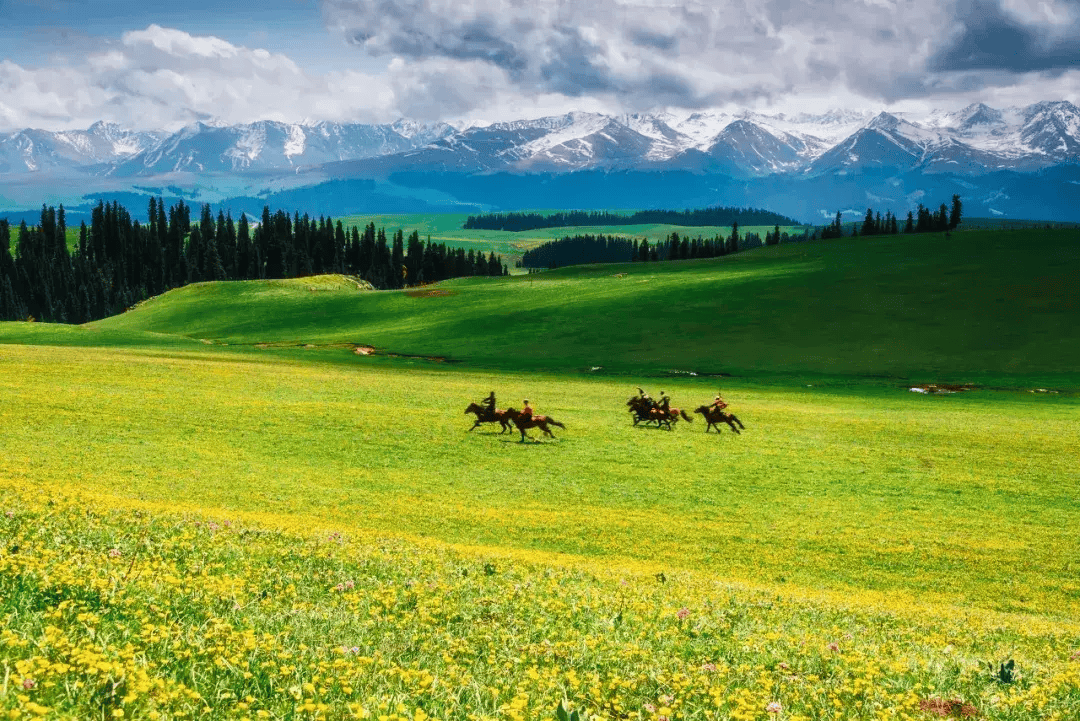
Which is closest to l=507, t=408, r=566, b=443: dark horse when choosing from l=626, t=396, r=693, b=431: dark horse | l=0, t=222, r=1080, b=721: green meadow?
l=0, t=222, r=1080, b=721: green meadow

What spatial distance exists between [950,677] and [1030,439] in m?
37.7

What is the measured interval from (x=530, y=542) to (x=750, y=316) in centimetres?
7918

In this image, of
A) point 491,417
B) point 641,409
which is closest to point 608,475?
Answer: point 491,417

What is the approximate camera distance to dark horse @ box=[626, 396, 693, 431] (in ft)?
147

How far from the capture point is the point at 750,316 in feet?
325

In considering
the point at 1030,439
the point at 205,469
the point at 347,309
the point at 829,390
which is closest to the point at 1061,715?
the point at 205,469

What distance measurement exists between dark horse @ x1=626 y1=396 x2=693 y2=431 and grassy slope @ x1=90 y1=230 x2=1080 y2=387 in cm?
3279

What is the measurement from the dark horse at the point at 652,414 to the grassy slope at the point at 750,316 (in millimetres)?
32795

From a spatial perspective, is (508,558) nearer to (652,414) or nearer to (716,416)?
(716,416)

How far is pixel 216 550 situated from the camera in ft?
51.7

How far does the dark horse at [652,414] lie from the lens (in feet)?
147

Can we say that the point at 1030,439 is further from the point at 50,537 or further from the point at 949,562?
the point at 50,537

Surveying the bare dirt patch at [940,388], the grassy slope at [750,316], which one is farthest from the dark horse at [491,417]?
the bare dirt patch at [940,388]

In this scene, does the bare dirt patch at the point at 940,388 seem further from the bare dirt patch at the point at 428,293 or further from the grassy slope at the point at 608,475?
the bare dirt patch at the point at 428,293
